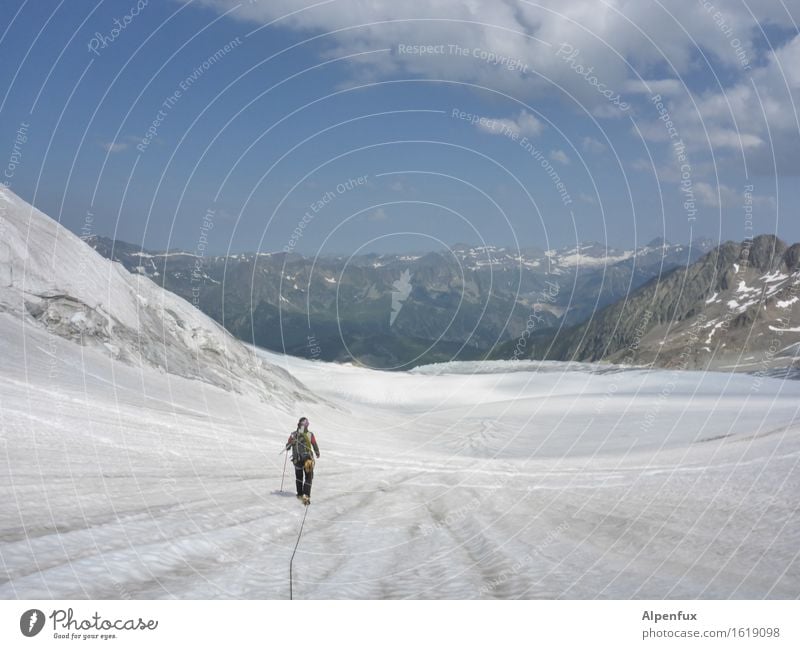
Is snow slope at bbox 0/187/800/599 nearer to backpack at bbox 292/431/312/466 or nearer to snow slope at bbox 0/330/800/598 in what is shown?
snow slope at bbox 0/330/800/598

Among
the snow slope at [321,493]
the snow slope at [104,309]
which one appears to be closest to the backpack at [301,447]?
the snow slope at [321,493]

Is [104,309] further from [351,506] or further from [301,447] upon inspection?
[351,506]

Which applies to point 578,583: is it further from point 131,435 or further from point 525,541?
point 131,435

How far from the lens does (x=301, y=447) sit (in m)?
16.7

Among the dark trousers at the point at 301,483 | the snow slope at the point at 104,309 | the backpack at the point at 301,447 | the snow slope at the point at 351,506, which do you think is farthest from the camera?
the snow slope at the point at 104,309

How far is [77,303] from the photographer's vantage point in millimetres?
32406

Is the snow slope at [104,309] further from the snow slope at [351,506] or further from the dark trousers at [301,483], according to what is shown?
the dark trousers at [301,483]

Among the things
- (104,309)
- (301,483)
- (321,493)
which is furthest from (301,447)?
(104,309)

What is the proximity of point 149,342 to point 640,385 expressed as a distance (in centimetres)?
5413

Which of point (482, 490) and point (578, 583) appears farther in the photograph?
point (482, 490)

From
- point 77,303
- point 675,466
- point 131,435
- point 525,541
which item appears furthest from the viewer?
point 77,303

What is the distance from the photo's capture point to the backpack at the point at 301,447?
1647cm

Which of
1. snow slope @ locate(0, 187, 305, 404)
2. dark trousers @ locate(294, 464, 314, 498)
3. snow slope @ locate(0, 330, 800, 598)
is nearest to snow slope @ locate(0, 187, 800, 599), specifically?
snow slope @ locate(0, 330, 800, 598)
